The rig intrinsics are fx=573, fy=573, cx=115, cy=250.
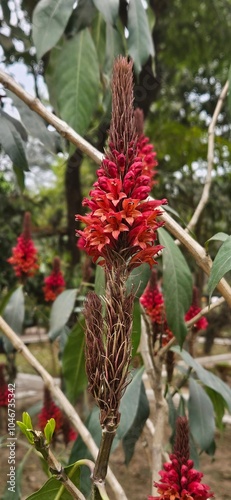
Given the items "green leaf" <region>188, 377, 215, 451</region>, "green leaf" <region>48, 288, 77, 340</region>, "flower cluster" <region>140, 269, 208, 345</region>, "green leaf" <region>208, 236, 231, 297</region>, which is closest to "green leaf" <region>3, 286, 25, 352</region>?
"green leaf" <region>48, 288, 77, 340</region>

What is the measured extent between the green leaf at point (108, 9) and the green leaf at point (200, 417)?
761 millimetres

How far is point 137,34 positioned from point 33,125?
0.88ft

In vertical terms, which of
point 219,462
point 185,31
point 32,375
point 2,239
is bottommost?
point 219,462

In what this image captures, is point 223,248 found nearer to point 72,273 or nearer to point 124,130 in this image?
point 124,130

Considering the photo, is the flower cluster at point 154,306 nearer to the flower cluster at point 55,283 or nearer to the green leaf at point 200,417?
the green leaf at point 200,417

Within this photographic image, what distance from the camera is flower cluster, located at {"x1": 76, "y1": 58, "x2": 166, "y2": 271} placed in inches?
16.5

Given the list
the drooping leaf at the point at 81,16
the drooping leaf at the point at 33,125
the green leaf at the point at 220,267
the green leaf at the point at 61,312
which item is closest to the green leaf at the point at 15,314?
the green leaf at the point at 61,312

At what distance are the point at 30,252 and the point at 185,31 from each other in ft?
9.48

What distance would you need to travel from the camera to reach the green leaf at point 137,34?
3.42 feet

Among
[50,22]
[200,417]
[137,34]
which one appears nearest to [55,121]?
[50,22]

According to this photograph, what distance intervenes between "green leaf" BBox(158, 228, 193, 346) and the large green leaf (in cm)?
29

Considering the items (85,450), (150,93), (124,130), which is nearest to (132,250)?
(124,130)

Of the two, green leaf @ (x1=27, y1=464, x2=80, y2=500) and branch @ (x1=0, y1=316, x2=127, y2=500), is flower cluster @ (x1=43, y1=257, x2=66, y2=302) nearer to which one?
branch @ (x1=0, y1=316, x2=127, y2=500)

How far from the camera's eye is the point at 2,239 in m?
3.06
